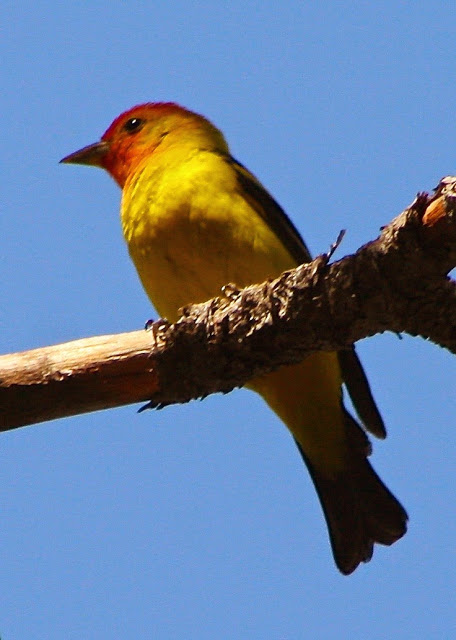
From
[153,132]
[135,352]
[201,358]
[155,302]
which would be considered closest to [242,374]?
[201,358]

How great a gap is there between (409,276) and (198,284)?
141 cm

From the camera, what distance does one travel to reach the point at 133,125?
5.92 metres

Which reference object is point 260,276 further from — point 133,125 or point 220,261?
point 133,125

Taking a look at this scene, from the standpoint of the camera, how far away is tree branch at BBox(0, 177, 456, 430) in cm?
331

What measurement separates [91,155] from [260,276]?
1978mm

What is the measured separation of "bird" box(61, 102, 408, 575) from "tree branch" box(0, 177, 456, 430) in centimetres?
42

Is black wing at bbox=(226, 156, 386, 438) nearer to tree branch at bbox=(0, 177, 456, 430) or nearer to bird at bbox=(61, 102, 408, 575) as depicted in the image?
bird at bbox=(61, 102, 408, 575)

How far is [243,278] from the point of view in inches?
178

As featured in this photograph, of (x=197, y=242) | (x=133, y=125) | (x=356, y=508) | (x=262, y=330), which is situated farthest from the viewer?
(x=133, y=125)

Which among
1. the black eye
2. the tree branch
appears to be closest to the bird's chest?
the tree branch

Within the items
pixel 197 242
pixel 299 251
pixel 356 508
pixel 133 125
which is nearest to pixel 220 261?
pixel 197 242

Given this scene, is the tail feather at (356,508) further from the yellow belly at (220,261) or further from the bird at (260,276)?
the yellow belly at (220,261)

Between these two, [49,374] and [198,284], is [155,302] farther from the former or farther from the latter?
[49,374]

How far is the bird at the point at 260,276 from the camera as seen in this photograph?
4531 mm
